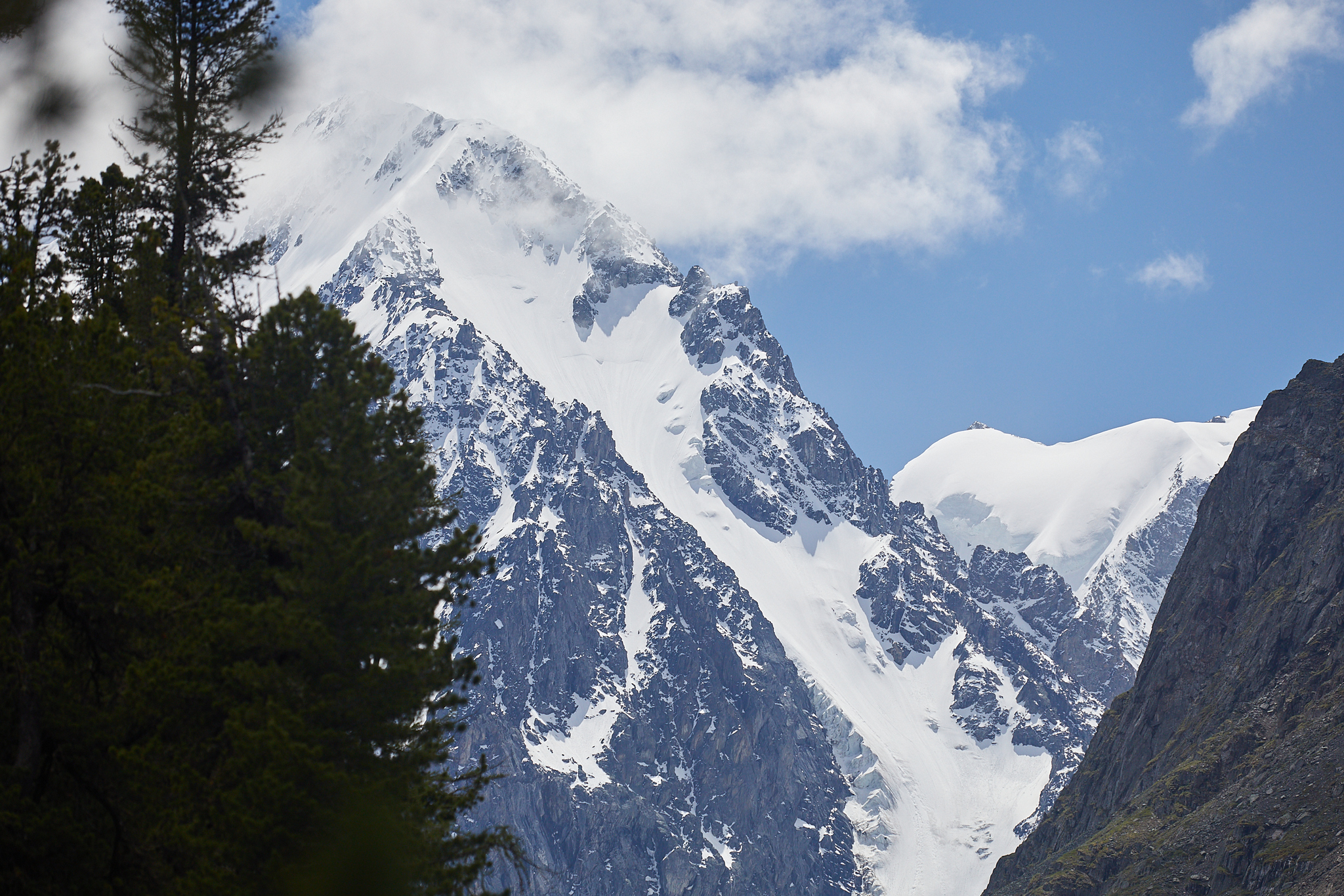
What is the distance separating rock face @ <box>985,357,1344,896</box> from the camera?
108 metres

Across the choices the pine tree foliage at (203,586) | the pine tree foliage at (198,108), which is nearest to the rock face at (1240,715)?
the pine tree foliage at (203,586)

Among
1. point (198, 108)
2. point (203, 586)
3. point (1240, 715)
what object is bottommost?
point (203, 586)

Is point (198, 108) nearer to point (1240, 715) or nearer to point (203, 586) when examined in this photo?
point (203, 586)

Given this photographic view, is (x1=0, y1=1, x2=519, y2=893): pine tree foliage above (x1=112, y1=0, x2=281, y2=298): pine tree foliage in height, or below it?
below

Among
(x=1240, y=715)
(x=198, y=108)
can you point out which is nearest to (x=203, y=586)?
(x=198, y=108)

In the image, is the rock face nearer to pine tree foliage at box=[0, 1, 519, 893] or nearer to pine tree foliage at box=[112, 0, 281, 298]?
pine tree foliage at box=[0, 1, 519, 893]

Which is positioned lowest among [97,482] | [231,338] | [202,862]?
[202,862]

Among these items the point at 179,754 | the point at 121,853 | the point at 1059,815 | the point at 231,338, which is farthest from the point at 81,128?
the point at 1059,815

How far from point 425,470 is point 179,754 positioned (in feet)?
30.8

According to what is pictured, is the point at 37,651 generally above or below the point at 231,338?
below

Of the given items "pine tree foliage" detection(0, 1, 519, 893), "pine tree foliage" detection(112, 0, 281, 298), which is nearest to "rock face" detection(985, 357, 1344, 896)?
"pine tree foliage" detection(0, 1, 519, 893)

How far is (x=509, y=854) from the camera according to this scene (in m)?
28.0

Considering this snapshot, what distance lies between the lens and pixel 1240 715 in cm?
13925

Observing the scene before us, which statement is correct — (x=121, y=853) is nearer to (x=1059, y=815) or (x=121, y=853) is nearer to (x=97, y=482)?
(x=97, y=482)
